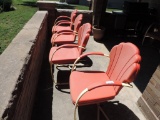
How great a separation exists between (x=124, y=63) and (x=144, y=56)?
9.75 feet

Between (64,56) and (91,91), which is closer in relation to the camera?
(91,91)

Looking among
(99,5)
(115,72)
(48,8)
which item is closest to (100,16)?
(99,5)

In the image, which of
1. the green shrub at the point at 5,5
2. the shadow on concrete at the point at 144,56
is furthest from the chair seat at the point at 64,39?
the green shrub at the point at 5,5

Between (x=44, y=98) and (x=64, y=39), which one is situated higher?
(x=64, y=39)

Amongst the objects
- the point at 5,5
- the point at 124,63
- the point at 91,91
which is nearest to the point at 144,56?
the point at 124,63

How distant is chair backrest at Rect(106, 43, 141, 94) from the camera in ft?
6.42

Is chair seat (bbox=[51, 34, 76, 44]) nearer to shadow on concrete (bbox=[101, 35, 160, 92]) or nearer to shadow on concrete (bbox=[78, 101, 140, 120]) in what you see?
shadow on concrete (bbox=[101, 35, 160, 92])

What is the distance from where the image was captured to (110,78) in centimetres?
254

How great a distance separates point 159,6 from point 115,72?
524cm

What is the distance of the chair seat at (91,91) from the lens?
210cm

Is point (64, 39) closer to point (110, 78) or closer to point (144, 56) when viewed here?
point (110, 78)

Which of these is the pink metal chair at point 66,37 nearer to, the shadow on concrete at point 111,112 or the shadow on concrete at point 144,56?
the shadow on concrete at point 144,56

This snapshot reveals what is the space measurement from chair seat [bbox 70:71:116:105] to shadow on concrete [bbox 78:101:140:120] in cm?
53

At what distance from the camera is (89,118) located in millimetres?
2541
